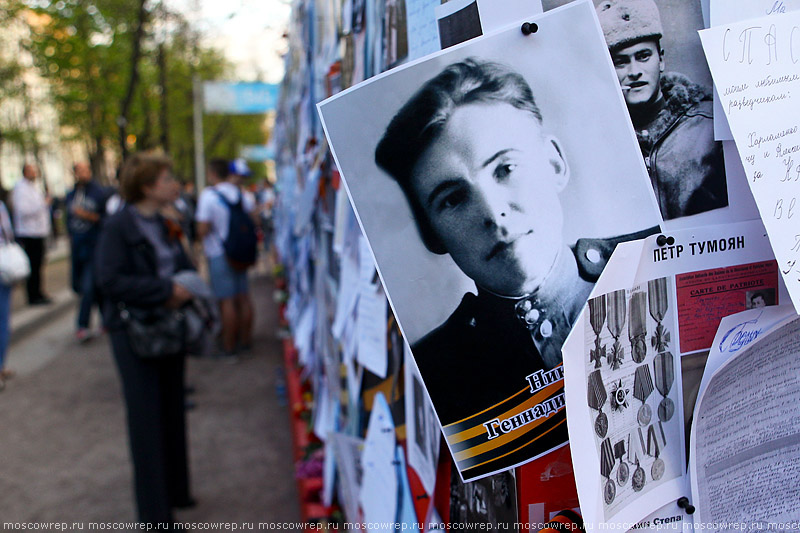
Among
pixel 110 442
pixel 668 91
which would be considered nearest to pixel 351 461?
pixel 668 91

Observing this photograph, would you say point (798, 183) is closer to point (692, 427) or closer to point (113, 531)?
point (692, 427)

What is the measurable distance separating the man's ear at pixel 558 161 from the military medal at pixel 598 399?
0.83 feet

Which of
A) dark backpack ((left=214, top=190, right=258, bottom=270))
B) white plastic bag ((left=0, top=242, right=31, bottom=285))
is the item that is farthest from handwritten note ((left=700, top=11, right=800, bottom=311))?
dark backpack ((left=214, top=190, right=258, bottom=270))

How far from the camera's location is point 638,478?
93 cm

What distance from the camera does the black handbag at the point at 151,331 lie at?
317 cm

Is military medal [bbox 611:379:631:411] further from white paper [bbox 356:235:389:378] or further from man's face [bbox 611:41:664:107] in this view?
white paper [bbox 356:235:389:378]

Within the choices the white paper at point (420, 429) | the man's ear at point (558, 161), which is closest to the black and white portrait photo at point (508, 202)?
the man's ear at point (558, 161)

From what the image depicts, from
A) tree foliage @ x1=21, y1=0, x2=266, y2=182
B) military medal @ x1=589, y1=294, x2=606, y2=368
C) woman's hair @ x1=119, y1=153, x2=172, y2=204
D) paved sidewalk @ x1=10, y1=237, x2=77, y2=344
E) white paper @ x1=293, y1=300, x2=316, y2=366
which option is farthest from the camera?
tree foliage @ x1=21, y1=0, x2=266, y2=182

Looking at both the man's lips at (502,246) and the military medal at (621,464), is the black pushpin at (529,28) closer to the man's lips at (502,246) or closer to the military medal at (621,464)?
the man's lips at (502,246)

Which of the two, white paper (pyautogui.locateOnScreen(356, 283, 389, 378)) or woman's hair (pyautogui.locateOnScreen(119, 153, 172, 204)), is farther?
woman's hair (pyautogui.locateOnScreen(119, 153, 172, 204))

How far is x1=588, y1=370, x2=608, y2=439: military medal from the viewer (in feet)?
2.87

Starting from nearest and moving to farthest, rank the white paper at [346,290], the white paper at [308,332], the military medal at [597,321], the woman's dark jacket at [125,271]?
the military medal at [597,321]
the white paper at [346,290]
the woman's dark jacket at [125,271]
the white paper at [308,332]

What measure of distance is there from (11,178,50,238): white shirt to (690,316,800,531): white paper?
409 inches

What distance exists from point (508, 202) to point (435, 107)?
16 cm
